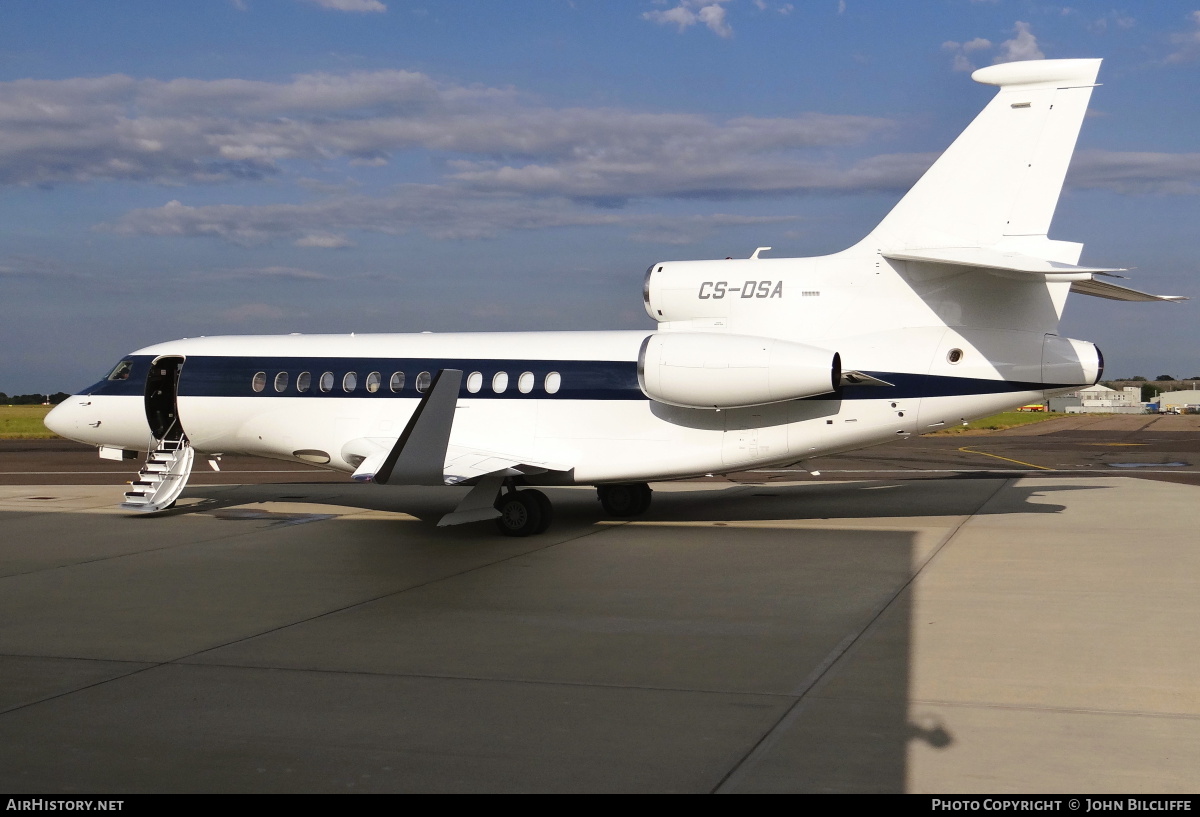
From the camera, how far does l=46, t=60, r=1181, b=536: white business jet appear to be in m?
13.4

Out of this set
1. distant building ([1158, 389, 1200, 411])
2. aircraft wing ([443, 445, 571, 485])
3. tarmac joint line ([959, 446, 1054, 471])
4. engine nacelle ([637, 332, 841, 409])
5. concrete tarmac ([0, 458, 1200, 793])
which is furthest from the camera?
distant building ([1158, 389, 1200, 411])

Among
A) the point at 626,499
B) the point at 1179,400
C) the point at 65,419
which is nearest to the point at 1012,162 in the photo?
the point at 626,499

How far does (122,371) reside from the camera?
61.7ft

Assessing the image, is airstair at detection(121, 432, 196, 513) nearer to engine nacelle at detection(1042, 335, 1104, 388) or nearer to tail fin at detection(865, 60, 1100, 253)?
tail fin at detection(865, 60, 1100, 253)

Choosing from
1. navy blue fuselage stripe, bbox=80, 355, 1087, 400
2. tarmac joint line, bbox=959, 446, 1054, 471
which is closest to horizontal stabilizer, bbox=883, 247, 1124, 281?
navy blue fuselage stripe, bbox=80, 355, 1087, 400

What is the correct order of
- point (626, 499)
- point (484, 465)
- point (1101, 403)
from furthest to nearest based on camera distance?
1. point (1101, 403)
2. point (626, 499)
3. point (484, 465)

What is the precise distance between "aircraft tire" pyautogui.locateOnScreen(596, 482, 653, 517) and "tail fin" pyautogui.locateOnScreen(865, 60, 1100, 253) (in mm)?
6110

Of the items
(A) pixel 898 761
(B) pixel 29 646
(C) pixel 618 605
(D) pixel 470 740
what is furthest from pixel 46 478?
(A) pixel 898 761

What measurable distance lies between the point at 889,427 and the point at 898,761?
902cm

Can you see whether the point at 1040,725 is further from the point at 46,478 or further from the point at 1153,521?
the point at 46,478

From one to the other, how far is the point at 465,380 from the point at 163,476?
6.12 m

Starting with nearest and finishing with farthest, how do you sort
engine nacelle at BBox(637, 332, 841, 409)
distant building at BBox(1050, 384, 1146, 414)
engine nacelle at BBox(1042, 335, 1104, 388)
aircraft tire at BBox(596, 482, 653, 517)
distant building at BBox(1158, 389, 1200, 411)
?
engine nacelle at BBox(1042, 335, 1104, 388) < engine nacelle at BBox(637, 332, 841, 409) < aircraft tire at BBox(596, 482, 653, 517) < distant building at BBox(1050, 384, 1146, 414) < distant building at BBox(1158, 389, 1200, 411)

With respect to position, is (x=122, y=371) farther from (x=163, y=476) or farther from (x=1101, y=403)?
(x=1101, y=403)

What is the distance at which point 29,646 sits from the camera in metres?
8.70
